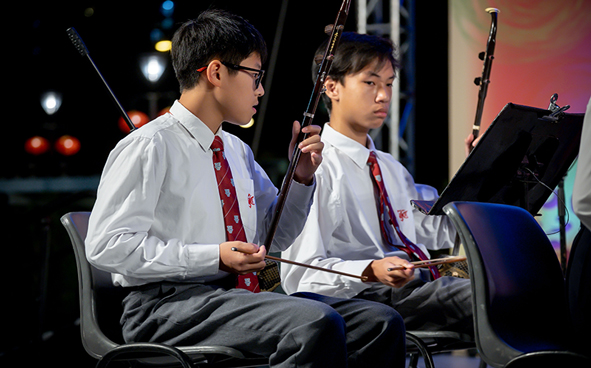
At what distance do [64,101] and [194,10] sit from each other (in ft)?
5.67

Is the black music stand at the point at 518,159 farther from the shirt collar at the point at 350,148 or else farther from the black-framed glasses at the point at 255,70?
the black-framed glasses at the point at 255,70

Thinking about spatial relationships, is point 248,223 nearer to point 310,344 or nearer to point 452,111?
point 310,344

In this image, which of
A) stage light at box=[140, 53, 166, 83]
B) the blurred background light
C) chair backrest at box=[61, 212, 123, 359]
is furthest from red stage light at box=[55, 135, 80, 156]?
chair backrest at box=[61, 212, 123, 359]

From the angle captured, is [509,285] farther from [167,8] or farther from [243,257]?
[167,8]

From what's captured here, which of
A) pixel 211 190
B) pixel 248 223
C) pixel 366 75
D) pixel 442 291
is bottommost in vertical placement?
Result: pixel 442 291

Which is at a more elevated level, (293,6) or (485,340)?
(293,6)

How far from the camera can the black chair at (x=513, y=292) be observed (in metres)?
1.41

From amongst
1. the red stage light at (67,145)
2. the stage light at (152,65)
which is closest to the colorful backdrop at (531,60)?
the stage light at (152,65)

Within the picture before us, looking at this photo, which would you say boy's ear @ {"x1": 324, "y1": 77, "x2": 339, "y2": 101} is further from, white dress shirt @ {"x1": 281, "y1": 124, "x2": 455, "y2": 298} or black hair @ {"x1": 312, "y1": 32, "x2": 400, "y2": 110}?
white dress shirt @ {"x1": 281, "y1": 124, "x2": 455, "y2": 298}

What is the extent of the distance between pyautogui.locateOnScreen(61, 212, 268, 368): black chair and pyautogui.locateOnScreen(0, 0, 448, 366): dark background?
1903 mm

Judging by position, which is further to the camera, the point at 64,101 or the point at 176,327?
the point at 64,101

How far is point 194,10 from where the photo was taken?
5191mm

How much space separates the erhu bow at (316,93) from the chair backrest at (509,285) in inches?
18.8

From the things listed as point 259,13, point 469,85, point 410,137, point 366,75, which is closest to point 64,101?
point 259,13
